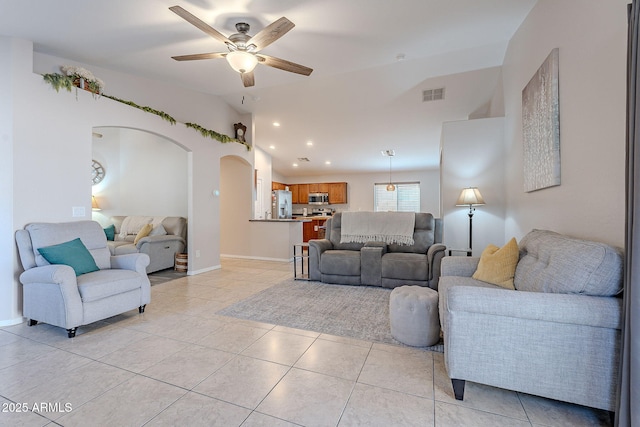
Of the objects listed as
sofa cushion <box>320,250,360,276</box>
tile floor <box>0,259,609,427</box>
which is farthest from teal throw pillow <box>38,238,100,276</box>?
sofa cushion <box>320,250,360,276</box>

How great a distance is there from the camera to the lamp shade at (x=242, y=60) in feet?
8.99

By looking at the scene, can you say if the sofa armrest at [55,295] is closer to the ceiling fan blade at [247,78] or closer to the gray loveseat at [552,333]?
the ceiling fan blade at [247,78]

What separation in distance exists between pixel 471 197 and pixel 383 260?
1495 millimetres

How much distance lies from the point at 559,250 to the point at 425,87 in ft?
12.9

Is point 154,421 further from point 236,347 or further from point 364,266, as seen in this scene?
point 364,266

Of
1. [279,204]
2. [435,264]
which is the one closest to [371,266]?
[435,264]

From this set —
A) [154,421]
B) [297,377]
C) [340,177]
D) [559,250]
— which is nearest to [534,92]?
[559,250]

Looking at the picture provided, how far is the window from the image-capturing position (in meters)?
9.30

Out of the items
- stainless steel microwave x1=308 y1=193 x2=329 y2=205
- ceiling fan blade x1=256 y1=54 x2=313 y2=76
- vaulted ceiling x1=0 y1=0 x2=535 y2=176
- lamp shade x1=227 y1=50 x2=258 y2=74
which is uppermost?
vaulted ceiling x1=0 y1=0 x2=535 y2=176

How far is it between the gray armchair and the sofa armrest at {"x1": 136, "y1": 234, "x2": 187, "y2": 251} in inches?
67.4

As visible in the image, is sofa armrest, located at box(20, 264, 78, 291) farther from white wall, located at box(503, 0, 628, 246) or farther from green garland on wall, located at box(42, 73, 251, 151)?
white wall, located at box(503, 0, 628, 246)

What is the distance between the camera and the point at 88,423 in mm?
1459

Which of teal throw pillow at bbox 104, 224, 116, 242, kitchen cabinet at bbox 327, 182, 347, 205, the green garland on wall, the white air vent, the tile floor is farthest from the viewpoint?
kitchen cabinet at bbox 327, 182, 347, 205

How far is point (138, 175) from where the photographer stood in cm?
616
